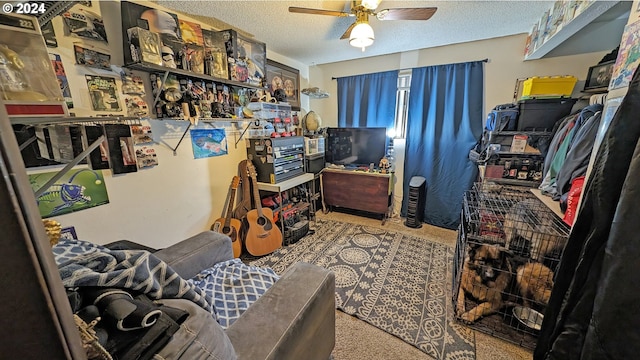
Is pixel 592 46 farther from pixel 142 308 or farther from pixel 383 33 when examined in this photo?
pixel 142 308

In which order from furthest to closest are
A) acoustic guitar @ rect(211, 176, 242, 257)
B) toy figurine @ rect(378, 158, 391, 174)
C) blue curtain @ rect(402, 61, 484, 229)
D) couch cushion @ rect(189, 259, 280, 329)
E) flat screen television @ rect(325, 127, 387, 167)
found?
flat screen television @ rect(325, 127, 387, 167)
toy figurine @ rect(378, 158, 391, 174)
blue curtain @ rect(402, 61, 484, 229)
acoustic guitar @ rect(211, 176, 242, 257)
couch cushion @ rect(189, 259, 280, 329)

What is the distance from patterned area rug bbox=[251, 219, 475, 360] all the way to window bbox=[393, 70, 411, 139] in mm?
1416

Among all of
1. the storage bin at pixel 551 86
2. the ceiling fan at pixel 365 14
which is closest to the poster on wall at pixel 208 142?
the ceiling fan at pixel 365 14

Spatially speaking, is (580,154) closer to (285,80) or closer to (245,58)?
(245,58)

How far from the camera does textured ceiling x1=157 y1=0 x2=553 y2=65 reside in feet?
5.70

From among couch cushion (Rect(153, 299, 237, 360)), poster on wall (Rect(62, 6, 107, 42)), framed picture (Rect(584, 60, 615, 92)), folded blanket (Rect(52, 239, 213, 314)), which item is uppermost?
poster on wall (Rect(62, 6, 107, 42))

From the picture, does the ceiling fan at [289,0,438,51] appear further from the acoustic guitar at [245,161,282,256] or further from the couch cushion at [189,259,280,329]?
the couch cushion at [189,259,280,329]

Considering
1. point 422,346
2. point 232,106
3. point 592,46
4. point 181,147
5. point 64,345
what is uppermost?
point 592,46

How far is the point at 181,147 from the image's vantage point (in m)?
1.92

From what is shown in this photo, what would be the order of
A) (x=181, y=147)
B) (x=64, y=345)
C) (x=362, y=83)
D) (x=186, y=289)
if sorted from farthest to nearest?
1. (x=362, y=83)
2. (x=181, y=147)
3. (x=186, y=289)
4. (x=64, y=345)

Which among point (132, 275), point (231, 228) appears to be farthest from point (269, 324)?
point (231, 228)

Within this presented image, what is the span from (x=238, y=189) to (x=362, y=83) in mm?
2239

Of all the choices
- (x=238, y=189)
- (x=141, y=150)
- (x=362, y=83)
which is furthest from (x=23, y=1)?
(x=362, y=83)

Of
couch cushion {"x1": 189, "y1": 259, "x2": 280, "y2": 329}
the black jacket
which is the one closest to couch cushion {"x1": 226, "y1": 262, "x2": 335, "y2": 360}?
couch cushion {"x1": 189, "y1": 259, "x2": 280, "y2": 329}
